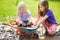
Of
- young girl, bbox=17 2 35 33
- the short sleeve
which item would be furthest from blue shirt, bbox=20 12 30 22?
the short sleeve

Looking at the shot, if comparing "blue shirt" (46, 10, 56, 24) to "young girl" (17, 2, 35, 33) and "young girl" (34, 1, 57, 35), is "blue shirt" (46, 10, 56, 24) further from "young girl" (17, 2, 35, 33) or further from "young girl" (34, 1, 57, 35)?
"young girl" (17, 2, 35, 33)

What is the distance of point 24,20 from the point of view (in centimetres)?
200

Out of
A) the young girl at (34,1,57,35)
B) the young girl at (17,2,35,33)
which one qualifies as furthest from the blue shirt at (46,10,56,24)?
the young girl at (17,2,35,33)

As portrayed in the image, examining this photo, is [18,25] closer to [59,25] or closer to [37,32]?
[37,32]

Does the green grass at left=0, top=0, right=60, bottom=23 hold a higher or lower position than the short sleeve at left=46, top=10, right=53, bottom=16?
higher

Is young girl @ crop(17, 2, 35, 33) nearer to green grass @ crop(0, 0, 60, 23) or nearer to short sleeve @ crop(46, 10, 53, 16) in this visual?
green grass @ crop(0, 0, 60, 23)

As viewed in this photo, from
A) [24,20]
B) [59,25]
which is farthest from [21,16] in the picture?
[59,25]

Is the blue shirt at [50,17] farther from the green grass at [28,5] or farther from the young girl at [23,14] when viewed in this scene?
the young girl at [23,14]

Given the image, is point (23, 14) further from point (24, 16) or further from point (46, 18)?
point (46, 18)

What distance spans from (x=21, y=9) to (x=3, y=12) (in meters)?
0.14

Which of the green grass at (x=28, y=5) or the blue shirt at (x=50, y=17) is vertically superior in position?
the green grass at (x=28, y=5)

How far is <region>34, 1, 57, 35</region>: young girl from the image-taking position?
6.42 ft

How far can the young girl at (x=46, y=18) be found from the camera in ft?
6.42

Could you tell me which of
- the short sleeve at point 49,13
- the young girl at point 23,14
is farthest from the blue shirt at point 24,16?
the short sleeve at point 49,13
